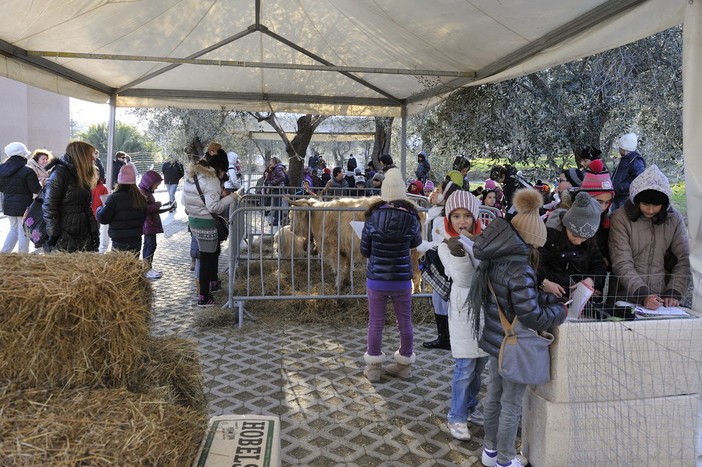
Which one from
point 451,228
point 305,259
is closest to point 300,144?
point 305,259

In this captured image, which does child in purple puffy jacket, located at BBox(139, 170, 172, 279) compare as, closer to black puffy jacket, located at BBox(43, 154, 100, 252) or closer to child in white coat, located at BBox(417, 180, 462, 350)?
black puffy jacket, located at BBox(43, 154, 100, 252)

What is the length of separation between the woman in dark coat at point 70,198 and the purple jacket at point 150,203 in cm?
164

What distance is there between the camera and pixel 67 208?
18.6ft

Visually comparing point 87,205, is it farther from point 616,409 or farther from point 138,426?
point 616,409

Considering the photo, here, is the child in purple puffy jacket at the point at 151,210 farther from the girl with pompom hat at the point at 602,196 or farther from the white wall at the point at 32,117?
the white wall at the point at 32,117

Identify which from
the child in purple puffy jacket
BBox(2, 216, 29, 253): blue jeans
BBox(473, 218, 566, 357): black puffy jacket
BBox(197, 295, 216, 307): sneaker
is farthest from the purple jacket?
BBox(473, 218, 566, 357): black puffy jacket

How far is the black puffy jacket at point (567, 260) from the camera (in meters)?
3.75

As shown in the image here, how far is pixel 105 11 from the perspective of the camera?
18.7ft

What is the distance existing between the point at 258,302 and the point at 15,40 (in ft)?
13.3

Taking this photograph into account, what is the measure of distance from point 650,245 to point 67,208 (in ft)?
18.0

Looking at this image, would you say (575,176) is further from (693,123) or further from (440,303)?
(693,123)

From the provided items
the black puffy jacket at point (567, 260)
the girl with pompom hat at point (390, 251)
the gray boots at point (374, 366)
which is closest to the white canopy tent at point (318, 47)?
the black puffy jacket at point (567, 260)

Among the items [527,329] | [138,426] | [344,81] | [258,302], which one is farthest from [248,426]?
[344,81]

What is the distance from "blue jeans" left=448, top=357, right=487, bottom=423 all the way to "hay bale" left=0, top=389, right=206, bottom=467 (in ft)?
7.07
